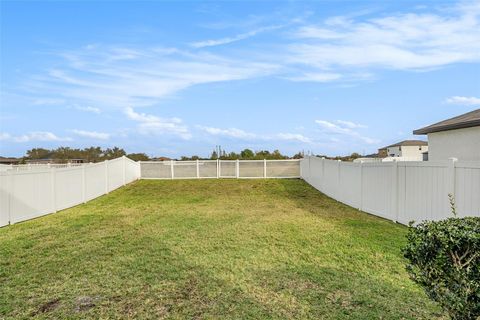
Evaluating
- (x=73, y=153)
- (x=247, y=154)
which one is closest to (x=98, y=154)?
(x=73, y=153)

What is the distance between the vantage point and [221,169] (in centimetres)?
2394

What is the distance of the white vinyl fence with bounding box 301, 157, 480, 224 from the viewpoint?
19.3 ft

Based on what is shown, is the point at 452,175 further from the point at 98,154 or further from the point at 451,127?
the point at 98,154

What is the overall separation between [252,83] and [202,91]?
130 inches

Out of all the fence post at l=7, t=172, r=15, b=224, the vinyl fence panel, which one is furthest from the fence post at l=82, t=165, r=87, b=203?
the vinyl fence panel

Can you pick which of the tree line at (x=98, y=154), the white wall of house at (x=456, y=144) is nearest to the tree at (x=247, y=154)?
the tree line at (x=98, y=154)

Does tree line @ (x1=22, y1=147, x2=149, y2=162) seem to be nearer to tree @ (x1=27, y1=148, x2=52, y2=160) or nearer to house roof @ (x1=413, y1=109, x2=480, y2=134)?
tree @ (x1=27, y1=148, x2=52, y2=160)

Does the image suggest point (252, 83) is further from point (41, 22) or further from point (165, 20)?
point (41, 22)

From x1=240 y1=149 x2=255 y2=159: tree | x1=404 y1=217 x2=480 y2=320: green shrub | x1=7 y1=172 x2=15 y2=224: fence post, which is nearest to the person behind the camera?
x1=404 y1=217 x2=480 y2=320: green shrub

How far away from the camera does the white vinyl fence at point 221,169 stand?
23406 mm

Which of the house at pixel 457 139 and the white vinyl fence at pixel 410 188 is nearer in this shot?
the white vinyl fence at pixel 410 188

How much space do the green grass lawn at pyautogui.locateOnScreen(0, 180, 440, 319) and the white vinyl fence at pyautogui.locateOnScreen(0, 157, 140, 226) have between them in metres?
0.59

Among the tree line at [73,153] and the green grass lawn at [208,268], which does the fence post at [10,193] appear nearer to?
the green grass lawn at [208,268]

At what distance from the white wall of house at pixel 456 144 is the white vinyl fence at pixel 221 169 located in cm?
1124
